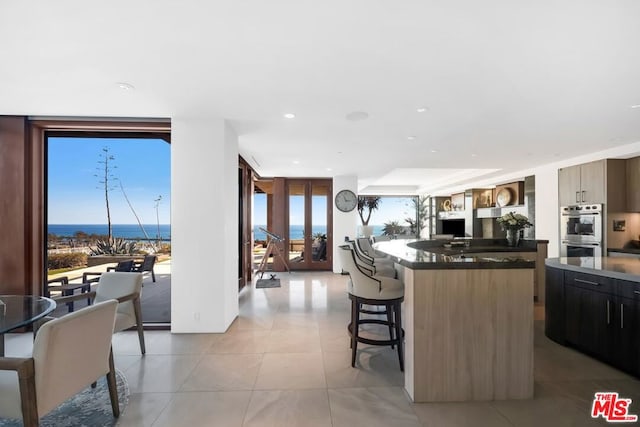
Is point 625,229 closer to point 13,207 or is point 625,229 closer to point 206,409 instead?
point 206,409

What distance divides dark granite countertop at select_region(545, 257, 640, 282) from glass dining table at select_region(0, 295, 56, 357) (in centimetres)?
447

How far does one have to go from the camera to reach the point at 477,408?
214 cm

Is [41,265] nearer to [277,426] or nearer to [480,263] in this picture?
[277,426]

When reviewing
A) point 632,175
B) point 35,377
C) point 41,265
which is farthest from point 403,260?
point 632,175

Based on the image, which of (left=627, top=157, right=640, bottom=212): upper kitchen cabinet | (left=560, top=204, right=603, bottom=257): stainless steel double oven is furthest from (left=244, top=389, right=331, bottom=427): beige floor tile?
(left=627, top=157, right=640, bottom=212): upper kitchen cabinet

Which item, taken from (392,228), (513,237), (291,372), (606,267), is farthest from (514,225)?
(392,228)

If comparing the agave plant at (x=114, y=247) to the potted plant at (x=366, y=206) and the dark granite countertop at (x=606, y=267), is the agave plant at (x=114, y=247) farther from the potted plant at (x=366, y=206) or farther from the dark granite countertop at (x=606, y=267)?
the potted plant at (x=366, y=206)

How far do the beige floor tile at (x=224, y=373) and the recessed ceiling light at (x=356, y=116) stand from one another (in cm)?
278

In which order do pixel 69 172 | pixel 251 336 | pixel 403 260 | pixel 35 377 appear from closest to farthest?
pixel 35 377 → pixel 403 260 → pixel 251 336 → pixel 69 172

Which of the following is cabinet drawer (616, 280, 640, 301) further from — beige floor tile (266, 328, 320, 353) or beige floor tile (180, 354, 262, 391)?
beige floor tile (180, 354, 262, 391)

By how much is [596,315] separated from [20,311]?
4.78m

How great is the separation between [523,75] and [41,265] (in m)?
5.66

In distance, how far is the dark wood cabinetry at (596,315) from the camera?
2.50m

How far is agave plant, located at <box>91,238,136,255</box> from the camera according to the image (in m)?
4.75
